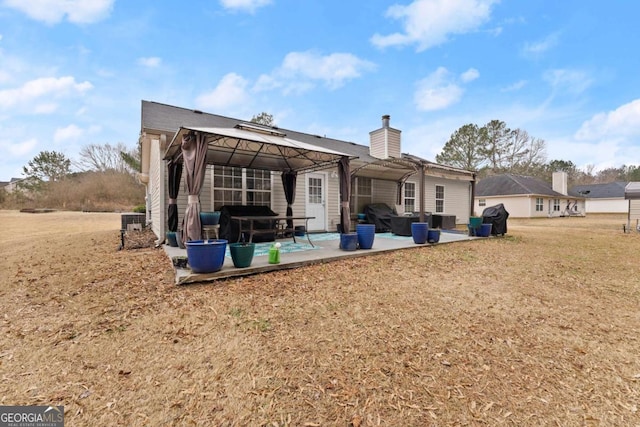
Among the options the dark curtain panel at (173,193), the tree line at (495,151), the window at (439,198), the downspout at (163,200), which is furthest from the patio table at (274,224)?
the tree line at (495,151)

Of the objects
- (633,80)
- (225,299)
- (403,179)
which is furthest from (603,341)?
(633,80)

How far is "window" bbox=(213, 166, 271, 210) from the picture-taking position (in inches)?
297

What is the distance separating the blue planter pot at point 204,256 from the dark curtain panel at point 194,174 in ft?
3.23

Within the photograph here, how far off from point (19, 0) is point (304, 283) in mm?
8962

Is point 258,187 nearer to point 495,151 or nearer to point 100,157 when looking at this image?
point 495,151

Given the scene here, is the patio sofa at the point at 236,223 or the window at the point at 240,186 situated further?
the window at the point at 240,186

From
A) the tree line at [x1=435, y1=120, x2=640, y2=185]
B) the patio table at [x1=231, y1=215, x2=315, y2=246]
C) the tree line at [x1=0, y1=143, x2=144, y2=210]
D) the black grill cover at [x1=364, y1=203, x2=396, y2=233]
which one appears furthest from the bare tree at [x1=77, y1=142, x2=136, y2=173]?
the tree line at [x1=435, y1=120, x2=640, y2=185]

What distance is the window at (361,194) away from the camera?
10.2m

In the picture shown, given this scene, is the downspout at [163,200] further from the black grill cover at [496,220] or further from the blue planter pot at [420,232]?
the black grill cover at [496,220]

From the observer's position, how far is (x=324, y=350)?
212 cm

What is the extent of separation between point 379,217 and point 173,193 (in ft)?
21.9

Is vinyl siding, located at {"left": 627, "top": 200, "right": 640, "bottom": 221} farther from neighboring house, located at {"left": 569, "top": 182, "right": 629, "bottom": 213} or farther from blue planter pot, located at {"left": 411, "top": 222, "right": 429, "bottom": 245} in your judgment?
neighboring house, located at {"left": 569, "top": 182, "right": 629, "bottom": 213}

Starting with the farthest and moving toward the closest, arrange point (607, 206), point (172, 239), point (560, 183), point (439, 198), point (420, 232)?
1. point (607, 206)
2. point (560, 183)
3. point (439, 198)
4. point (420, 232)
5. point (172, 239)

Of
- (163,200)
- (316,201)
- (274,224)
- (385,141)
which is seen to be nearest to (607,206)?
(385,141)
